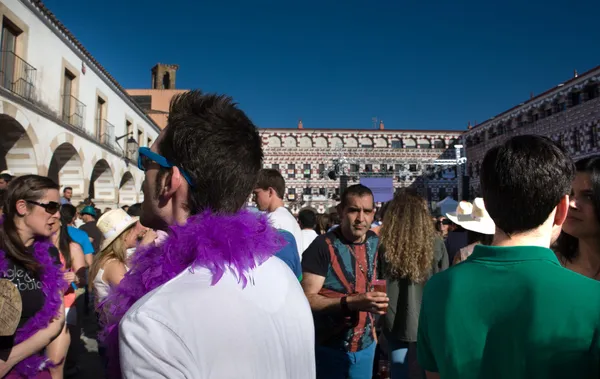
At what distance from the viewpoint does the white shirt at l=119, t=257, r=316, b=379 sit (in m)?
1.03

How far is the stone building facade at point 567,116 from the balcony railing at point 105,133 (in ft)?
61.5

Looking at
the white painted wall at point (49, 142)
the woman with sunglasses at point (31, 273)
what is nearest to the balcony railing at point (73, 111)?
the white painted wall at point (49, 142)

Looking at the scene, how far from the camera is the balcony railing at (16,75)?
1126 cm

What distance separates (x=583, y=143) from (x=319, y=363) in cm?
2620

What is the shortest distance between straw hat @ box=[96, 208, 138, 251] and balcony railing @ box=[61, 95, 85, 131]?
510 inches

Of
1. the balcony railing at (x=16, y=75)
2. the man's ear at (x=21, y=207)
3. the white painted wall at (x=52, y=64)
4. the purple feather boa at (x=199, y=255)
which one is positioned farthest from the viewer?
the white painted wall at (x=52, y=64)

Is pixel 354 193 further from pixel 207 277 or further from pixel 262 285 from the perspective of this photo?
pixel 207 277

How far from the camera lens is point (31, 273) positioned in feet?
8.39

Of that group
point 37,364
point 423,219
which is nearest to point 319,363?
point 423,219

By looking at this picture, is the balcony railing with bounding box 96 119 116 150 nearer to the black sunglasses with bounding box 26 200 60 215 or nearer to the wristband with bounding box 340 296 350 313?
the black sunglasses with bounding box 26 200 60 215

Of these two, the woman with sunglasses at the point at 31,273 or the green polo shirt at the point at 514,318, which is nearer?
the green polo shirt at the point at 514,318

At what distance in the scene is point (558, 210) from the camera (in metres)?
1.51

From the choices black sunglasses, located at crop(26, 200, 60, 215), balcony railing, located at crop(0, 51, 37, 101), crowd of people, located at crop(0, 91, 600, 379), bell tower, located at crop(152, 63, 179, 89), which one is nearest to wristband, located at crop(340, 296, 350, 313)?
crowd of people, located at crop(0, 91, 600, 379)

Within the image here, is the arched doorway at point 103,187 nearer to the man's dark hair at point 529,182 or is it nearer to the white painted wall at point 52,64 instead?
the white painted wall at point 52,64
